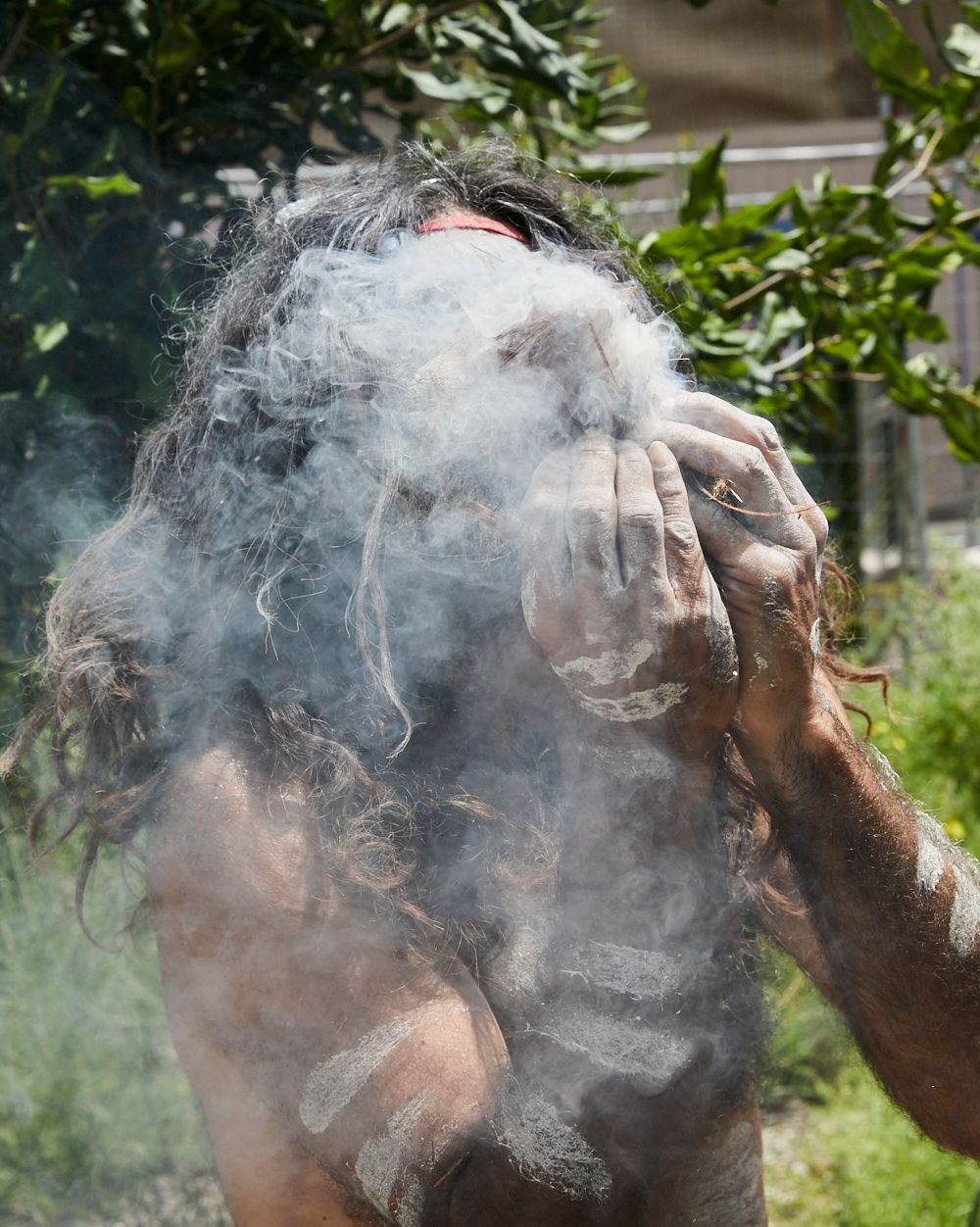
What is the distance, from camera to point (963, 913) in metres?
1.57

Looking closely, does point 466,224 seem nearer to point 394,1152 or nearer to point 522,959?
point 522,959

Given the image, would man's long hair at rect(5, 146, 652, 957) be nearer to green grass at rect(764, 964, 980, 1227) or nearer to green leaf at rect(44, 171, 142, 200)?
green leaf at rect(44, 171, 142, 200)

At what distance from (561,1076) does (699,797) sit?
33 cm

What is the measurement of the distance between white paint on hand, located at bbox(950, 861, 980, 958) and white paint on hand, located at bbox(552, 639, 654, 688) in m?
0.63

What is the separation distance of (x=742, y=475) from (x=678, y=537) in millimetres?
107

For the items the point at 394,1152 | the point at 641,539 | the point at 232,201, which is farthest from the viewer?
the point at 232,201

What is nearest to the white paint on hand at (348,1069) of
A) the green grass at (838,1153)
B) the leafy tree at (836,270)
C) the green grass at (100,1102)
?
the green grass at (838,1153)

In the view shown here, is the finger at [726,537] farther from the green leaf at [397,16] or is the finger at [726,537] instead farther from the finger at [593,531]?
the green leaf at [397,16]

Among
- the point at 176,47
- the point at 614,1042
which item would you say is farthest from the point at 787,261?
the point at 614,1042

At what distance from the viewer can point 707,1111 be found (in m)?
1.53

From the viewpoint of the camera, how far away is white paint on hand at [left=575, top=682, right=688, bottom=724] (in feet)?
4.13

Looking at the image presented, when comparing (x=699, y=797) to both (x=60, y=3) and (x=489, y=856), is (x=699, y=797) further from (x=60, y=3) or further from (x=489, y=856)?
(x=60, y=3)

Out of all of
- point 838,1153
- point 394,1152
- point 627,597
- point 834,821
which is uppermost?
point 627,597

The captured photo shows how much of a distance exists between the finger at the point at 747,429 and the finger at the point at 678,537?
107mm
